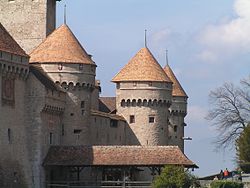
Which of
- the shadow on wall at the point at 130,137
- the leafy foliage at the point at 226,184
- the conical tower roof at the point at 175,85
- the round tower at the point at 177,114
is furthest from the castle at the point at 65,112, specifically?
the conical tower roof at the point at 175,85

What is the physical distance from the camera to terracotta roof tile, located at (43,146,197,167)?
241 feet

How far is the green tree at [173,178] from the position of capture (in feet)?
228

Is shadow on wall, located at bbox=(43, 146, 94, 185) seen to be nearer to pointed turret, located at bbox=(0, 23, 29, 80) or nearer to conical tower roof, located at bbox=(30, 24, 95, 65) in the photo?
pointed turret, located at bbox=(0, 23, 29, 80)

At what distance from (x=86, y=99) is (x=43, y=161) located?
24.3 feet

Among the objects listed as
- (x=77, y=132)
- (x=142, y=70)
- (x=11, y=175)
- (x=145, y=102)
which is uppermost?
(x=142, y=70)

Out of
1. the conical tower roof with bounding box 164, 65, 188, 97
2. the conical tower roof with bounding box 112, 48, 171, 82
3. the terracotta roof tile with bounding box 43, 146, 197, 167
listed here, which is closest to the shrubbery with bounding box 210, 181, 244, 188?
the terracotta roof tile with bounding box 43, 146, 197, 167

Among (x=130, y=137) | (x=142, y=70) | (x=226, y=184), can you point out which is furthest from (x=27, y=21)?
(x=226, y=184)

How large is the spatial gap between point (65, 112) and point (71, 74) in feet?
9.54

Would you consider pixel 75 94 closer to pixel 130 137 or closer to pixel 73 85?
pixel 73 85

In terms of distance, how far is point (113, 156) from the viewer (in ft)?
244

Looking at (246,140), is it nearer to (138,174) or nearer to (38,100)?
(138,174)

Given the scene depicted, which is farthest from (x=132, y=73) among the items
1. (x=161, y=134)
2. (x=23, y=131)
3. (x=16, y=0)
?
(x=23, y=131)

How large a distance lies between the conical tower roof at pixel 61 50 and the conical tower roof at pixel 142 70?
28.1 feet

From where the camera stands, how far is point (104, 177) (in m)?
77.4
